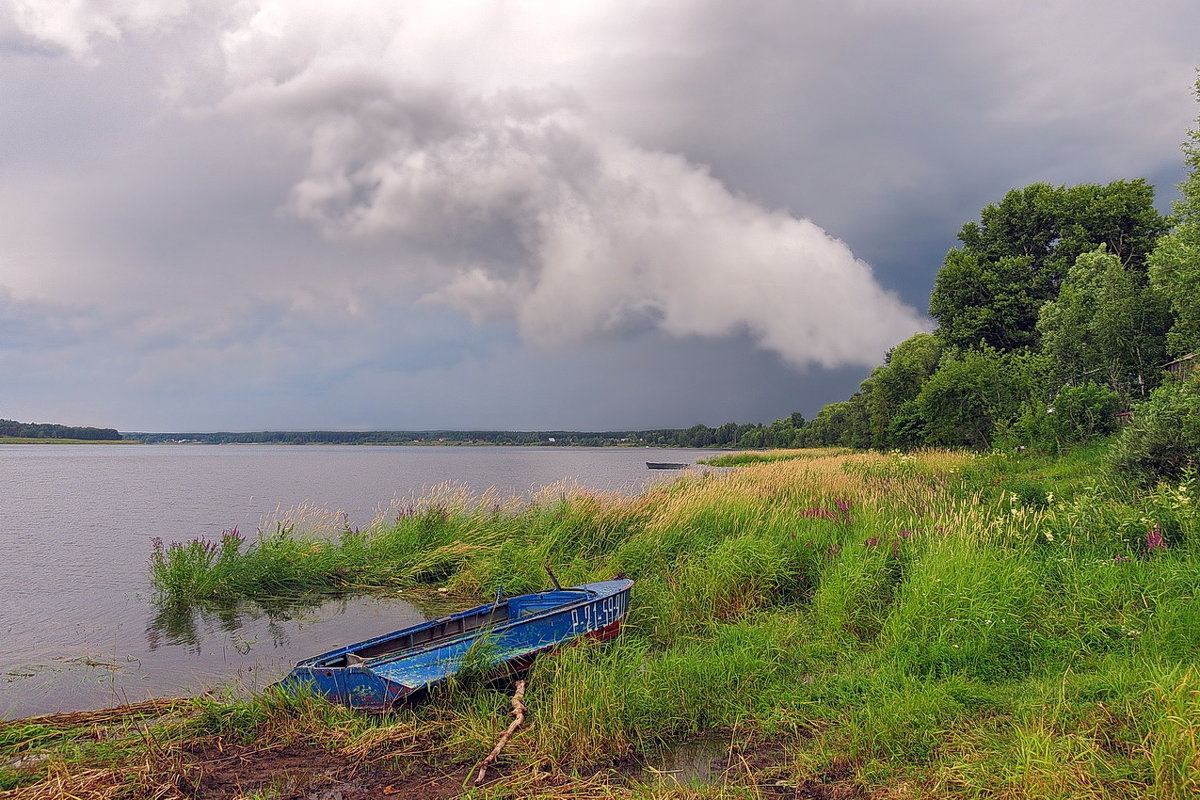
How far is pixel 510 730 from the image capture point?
Result: 18.9ft

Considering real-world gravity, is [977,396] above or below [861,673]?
above

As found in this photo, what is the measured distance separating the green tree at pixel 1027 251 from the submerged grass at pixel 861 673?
3222cm

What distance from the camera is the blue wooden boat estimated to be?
655 centimetres

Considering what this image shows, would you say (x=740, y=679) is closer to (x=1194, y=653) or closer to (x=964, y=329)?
(x=1194, y=653)

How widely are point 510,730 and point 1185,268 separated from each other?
2368 cm

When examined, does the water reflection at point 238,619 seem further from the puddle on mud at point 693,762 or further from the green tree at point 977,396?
the green tree at point 977,396

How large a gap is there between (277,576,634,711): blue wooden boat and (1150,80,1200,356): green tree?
20.5m

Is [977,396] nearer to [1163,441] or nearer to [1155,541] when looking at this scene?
[1163,441]

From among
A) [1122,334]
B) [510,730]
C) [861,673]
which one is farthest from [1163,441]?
[1122,334]

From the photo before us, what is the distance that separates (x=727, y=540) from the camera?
11.1 m

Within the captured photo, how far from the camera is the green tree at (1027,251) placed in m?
38.8

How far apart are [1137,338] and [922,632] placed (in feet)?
90.6

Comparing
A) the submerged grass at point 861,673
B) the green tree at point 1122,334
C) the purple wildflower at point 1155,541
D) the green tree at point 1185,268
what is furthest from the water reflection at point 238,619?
the green tree at point 1122,334

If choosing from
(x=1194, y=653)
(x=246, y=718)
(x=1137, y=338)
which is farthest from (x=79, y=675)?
(x=1137, y=338)
